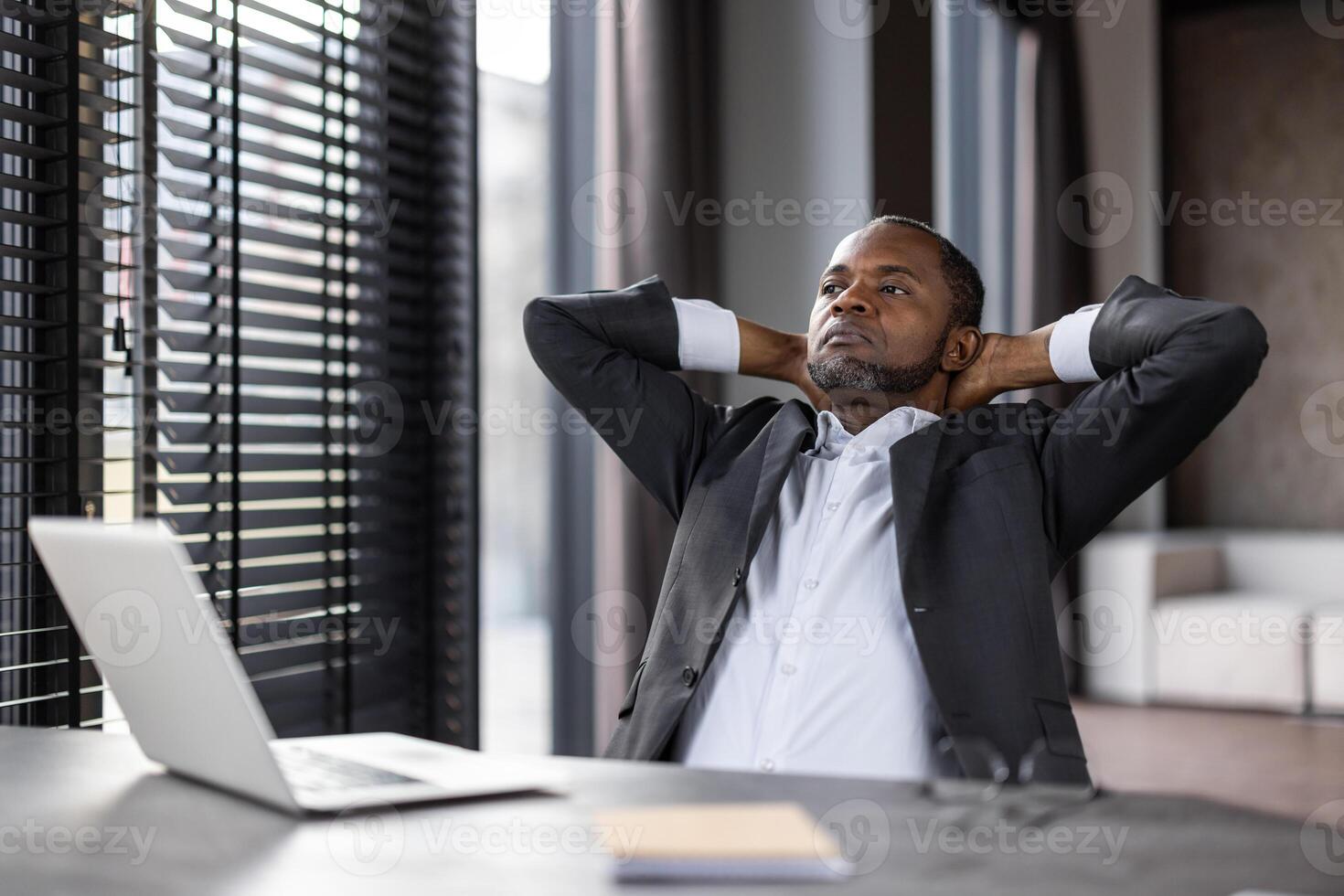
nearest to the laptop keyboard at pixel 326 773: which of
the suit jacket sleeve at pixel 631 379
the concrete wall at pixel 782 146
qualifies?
the suit jacket sleeve at pixel 631 379

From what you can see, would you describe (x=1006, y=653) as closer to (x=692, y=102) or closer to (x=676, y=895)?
(x=676, y=895)

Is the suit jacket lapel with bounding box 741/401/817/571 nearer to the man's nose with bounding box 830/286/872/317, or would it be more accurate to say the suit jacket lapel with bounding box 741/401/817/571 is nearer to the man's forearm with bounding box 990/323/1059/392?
the man's nose with bounding box 830/286/872/317

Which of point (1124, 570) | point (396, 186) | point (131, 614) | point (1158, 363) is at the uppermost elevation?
point (396, 186)

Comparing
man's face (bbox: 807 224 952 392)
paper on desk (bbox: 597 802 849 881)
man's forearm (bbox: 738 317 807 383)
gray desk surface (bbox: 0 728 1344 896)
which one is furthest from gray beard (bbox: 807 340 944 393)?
paper on desk (bbox: 597 802 849 881)

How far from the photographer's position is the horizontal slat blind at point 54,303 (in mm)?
1572

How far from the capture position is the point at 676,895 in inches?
27.2

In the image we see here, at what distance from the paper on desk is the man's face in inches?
40.1

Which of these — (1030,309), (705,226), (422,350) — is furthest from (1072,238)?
(422,350)

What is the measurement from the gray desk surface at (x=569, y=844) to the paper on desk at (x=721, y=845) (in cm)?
1

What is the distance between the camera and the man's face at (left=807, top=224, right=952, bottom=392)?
5.78 ft

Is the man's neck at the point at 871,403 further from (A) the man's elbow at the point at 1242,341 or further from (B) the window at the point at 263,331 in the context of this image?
(B) the window at the point at 263,331

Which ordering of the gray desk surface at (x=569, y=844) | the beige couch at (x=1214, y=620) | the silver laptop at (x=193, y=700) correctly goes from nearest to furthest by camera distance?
the gray desk surface at (x=569, y=844) → the silver laptop at (x=193, y=700) → the beige couch at (x=1214, y=620)

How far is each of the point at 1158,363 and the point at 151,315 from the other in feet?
4.71

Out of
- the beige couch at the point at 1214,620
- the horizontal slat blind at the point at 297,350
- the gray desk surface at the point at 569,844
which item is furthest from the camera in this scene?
the beige couch at the point at 1214,620
